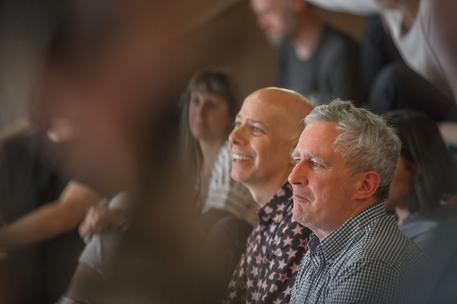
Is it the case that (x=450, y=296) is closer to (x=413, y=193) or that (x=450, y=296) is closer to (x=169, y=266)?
(x=413, y=193)

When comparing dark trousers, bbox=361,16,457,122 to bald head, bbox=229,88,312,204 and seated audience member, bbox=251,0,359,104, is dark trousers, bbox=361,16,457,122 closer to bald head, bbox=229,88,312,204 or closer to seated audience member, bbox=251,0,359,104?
seated audience member, bbox=251,0,359,104

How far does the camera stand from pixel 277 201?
1181 mm

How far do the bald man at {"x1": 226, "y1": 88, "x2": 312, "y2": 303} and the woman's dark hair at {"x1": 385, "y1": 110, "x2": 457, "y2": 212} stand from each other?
0.25m


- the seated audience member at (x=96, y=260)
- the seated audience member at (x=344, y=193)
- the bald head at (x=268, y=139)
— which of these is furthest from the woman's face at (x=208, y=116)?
the seated audience member at (x=344, y=193)

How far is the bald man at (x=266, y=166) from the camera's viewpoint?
3.84 ft

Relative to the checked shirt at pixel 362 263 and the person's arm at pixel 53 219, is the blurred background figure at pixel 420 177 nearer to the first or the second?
the checked shirt at pixel 362 263

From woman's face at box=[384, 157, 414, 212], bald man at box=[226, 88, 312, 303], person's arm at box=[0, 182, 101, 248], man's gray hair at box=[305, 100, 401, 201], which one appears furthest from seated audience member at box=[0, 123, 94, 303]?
man's gray hair at box=[305, 100, 401, 201]

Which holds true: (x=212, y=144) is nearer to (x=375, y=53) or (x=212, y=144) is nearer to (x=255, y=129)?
(x=255, y=129)

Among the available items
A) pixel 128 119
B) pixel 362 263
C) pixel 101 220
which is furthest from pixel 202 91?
pixel 362 263

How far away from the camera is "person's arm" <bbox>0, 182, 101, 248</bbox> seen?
4.91ft

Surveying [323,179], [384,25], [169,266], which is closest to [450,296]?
[323,179]

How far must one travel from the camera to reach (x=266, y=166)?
1.20m

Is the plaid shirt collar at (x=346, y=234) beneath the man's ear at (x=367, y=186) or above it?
beneath

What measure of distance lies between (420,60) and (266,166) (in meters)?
0.55
